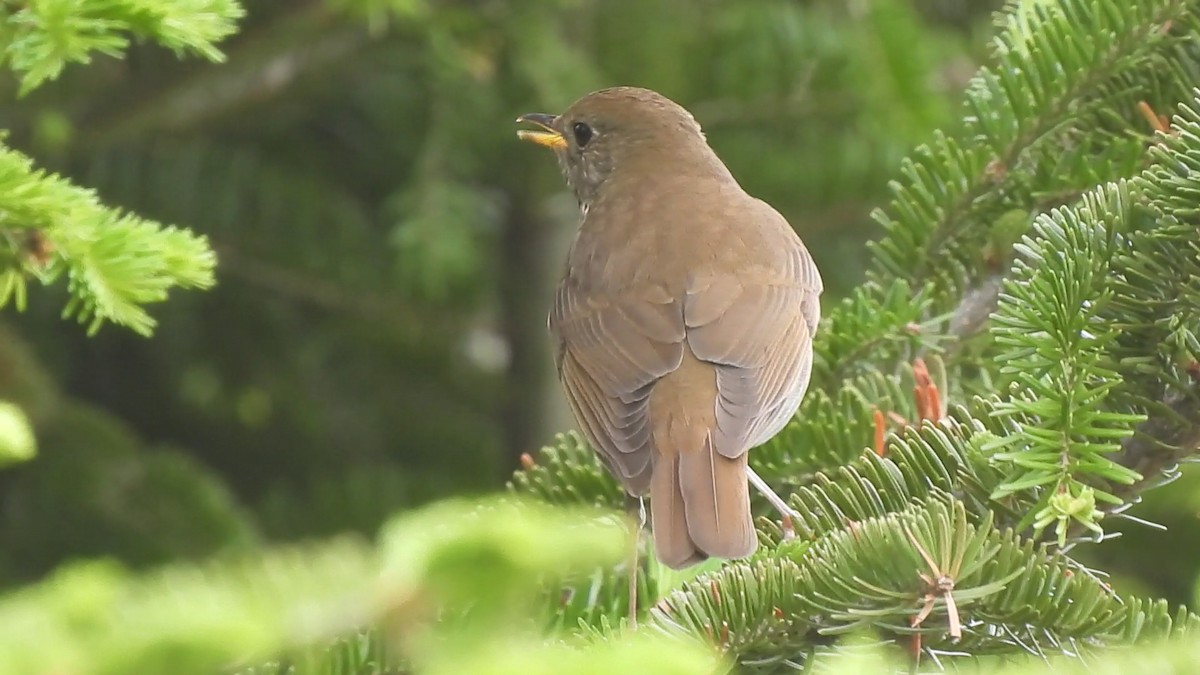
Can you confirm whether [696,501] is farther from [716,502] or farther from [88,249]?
[88,249]

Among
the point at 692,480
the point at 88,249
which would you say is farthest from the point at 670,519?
the point at 88,249

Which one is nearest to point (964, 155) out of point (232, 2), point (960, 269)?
point (960, 269)

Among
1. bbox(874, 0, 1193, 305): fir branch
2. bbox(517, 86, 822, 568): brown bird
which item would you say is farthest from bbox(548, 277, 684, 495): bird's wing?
bbox(874, 0, 1193, 305): fir branch

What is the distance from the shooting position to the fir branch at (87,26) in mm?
1472

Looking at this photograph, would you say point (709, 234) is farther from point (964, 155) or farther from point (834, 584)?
point (834, 584)

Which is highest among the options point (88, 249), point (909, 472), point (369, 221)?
point (369, 221)

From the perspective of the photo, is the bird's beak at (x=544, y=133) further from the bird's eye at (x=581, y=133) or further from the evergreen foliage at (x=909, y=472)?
the evergreen foliage at (x=909, y=472)

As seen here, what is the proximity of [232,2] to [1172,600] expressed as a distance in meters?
3.08

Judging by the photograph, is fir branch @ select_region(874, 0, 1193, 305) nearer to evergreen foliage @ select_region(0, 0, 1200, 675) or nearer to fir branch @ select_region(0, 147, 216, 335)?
evergreen foliage @ select_region(0, 0, 1200, 675)

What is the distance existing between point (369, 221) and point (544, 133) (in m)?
0.53

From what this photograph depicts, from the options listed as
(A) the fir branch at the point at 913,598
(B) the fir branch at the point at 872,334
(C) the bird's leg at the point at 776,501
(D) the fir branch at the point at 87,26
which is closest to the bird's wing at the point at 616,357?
(C) the bird's leg at the point at 776,501

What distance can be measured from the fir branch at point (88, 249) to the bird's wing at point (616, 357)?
0.89 metres

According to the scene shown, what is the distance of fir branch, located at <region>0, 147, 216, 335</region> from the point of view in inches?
58.4

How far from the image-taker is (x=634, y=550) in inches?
72.0
